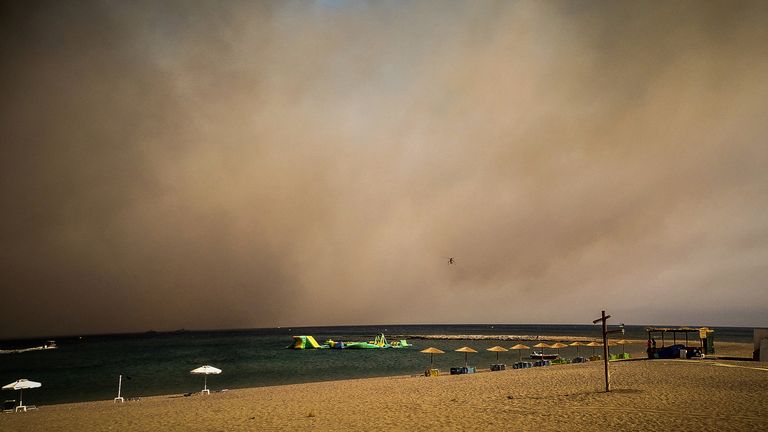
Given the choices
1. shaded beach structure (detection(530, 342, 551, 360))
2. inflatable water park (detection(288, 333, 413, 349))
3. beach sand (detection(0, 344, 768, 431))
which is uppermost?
beach sand (detection(0, 344, 768, 431))

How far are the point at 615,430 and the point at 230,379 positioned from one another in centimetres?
3921

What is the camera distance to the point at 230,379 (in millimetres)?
43812

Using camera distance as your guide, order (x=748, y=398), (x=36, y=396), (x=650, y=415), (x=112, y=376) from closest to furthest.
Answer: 1. (x=650, y=415)
2. (x=748, y=398)
3. (x=36, y=396)
4. (x=112, y=376)

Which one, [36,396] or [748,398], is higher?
[748,398]

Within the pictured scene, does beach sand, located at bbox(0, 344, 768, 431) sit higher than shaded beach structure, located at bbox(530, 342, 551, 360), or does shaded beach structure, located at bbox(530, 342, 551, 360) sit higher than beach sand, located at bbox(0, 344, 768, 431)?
beach sand, located at bbox(0, 344, 768, 431)

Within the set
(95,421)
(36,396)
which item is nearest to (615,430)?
(95,421)

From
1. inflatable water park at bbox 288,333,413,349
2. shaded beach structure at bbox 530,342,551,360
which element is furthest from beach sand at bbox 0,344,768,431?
inflatable water park at bbox 288,333,413,349

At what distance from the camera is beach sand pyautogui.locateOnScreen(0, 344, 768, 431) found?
15.4 meters

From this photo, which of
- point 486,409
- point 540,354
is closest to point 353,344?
point 540,354

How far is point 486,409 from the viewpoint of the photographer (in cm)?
1833

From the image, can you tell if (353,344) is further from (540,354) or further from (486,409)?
(486,409)

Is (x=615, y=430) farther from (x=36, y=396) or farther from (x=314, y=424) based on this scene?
(x=36, y=396)

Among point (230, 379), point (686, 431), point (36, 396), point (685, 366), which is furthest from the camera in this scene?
point (230, 379)

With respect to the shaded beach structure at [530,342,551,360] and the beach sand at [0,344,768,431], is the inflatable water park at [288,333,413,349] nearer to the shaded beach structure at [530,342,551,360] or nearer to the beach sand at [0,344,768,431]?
the shaded beach structure at [530,342,551,360]
